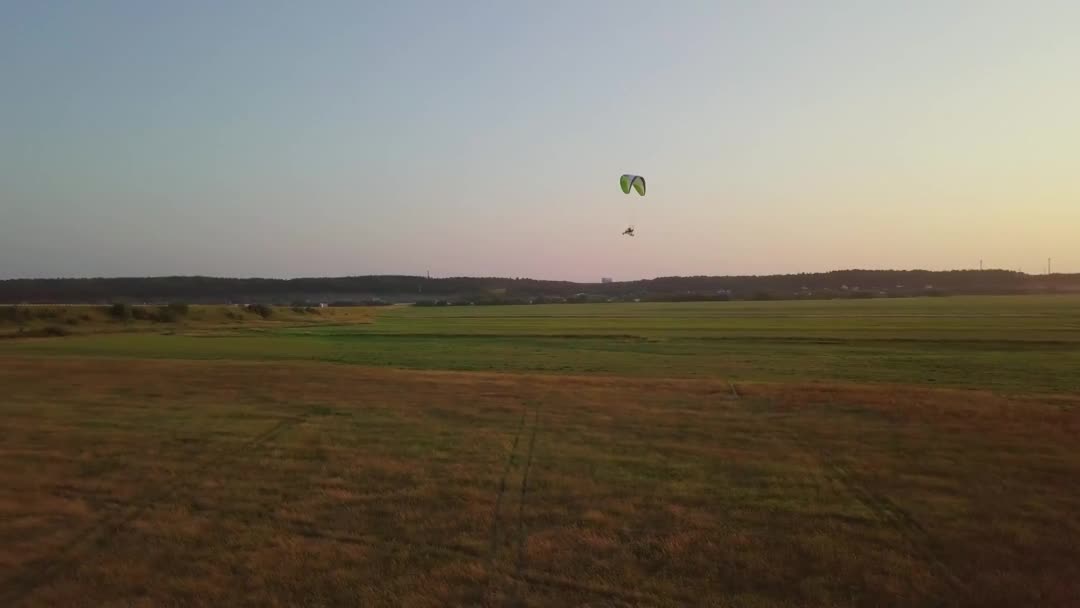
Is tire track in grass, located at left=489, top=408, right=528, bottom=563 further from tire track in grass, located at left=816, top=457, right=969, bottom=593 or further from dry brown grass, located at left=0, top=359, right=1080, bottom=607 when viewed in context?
tire track in grass, located at left=816, top=457, right=969, bottom=593

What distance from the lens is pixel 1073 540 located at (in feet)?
29.1

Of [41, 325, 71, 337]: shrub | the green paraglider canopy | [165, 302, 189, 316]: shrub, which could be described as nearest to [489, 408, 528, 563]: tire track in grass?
the green paraglider canopy

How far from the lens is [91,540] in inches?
365

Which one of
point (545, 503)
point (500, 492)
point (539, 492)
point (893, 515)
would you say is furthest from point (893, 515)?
point (500, 492)

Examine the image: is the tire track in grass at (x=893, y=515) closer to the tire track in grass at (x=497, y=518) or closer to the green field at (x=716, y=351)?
the tire track in grass at (x=497, y=518)

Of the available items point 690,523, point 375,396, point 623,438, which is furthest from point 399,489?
point 375,396

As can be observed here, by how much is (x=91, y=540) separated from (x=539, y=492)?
555 cm

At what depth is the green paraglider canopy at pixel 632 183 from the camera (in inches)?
1008

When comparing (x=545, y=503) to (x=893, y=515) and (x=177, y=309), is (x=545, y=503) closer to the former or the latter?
(x=893, y=515)

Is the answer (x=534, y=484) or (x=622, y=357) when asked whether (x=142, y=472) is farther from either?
(x=622, y=357)

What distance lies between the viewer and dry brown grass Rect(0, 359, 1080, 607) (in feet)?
25.9

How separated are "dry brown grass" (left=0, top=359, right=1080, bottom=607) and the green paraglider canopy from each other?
8632mm

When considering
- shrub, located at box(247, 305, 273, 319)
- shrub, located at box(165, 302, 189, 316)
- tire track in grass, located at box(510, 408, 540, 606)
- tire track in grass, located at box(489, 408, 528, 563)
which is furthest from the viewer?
shrub, located at box(247, 305, 273, 319)

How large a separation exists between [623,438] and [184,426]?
8.87 meters
